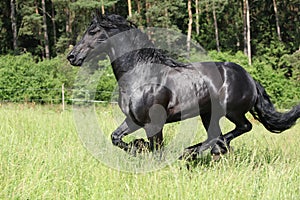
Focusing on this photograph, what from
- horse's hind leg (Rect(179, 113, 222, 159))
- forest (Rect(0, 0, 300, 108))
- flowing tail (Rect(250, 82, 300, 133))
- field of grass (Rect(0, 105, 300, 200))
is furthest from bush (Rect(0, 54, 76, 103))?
field of grass (Rect(0, 105, 300, 200))

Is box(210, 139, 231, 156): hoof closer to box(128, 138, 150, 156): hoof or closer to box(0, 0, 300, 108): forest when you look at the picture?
box(128, 138, 150, 156): hoof

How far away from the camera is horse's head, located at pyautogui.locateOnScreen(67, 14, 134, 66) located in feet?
14.0

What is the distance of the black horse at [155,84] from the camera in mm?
4203

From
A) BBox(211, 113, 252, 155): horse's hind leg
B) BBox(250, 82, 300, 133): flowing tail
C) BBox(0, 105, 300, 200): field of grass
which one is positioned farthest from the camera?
BBox(250, 82, 300, 133): flowing tail

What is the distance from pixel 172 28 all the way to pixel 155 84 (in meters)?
21.0

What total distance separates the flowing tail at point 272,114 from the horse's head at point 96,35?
6.14ft

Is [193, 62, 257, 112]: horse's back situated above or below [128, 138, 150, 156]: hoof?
above

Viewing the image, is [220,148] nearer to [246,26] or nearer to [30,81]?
[30,81]

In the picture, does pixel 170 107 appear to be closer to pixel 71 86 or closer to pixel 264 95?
pixel 264 95

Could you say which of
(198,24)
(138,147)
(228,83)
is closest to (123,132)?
(138,147)

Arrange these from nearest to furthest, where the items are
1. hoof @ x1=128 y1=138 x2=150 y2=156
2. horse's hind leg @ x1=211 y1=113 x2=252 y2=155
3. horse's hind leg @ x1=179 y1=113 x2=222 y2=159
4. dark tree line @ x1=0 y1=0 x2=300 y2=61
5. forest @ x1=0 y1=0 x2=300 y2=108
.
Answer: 1. hoof @ x1=128 y1=138 x2=150 y2=156
2. horse's hind leg @ x1=179 y1=113 x2=222 y2=159
3. horse's hind leg @ x1=211 y1=113 x2=252 y2=155
4. forest @ x1=0 y1=0 x2=300 y2=108
5. dark tree line @ x1=0 y1=0 x2=300 y2=61

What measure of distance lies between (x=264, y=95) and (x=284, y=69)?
21.5 meters

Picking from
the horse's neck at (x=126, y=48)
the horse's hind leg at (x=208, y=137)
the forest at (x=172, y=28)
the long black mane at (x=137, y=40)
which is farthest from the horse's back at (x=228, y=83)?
the forest at (x=172, y=28)

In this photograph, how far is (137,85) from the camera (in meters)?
4.22
